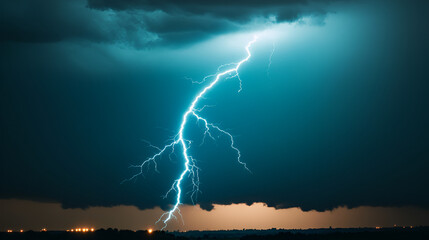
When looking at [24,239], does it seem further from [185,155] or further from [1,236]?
[185,155]

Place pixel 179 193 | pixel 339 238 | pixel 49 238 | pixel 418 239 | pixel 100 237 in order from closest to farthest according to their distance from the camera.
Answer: pixel 179 193 → pixel 49 238 → pixel 100 237 → pixel 418 239 → pixel 339 238

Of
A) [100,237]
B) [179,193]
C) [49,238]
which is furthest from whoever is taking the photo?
[100,237]

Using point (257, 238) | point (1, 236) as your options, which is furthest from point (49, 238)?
point (257, 238)

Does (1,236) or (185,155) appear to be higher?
(185,155)

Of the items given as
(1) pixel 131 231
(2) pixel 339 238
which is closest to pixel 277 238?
(2) pixel 339 238

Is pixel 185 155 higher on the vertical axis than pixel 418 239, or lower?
higher

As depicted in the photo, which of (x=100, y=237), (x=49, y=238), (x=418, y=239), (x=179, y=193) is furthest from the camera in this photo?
(x=418, y=239)

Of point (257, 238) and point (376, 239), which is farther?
point (257, 238)

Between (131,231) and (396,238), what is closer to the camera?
(131,231)

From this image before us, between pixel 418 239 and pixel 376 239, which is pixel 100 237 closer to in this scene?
pixel 376 239
